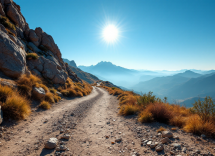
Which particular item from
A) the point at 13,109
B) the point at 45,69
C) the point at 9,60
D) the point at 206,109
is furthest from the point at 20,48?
the point at 206,109

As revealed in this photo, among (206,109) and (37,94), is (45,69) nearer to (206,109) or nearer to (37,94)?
(37,94)

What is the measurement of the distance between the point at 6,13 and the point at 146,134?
2576 centimetres

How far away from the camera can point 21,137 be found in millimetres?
4289

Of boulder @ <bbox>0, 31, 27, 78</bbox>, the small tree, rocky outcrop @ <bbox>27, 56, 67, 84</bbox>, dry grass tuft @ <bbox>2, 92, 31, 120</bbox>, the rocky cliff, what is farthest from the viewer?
rocky outcrop @ <bbox>27, 56, 67, 84</bbox>

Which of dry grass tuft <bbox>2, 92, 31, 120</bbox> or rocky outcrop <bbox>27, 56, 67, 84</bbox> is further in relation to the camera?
rocky outcrop <bbox>27, 56, 67, 84</bbox>

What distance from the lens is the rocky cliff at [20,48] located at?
9.29 m

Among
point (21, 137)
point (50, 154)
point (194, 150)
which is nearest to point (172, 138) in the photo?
point (194, 150)

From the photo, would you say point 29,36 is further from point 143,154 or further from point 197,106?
point 197,106

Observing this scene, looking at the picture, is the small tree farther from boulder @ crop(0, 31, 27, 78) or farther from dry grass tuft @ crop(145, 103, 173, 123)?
boulder @ crop(0, 31, 27, 78)

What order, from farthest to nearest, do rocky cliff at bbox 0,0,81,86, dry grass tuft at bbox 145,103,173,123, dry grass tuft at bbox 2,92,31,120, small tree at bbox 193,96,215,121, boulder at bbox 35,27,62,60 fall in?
boulder at bbox 35,27,62,60, rocky cliff at bbox 0,0,81,86, dry grass tuft at bbox 145,103,173,123, dry grass tuft at bbox 2,92,31,120, small tree at bbox 193,96,215,121

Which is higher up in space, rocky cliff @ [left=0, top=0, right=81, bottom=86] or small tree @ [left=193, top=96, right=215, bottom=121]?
rocky cliff @ [left=0, top=0, right=81, bottom=86]

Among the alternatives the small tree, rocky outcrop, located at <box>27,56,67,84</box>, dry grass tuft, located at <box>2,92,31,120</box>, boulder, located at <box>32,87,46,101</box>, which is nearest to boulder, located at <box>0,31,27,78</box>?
boulder, located at <box>32,87,46,101</box>

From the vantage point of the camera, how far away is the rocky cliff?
9289 millimetres

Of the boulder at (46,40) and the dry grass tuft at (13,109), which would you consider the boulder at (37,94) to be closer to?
the dry grass tuft at (13,109)
